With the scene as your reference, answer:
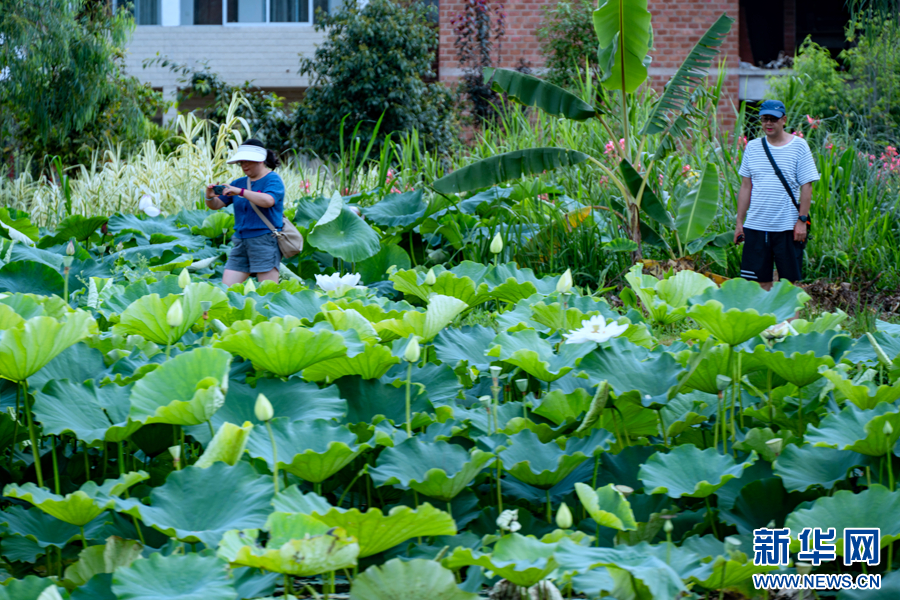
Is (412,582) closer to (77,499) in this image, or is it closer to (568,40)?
(77,499)

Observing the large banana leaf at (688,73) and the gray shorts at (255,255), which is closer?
the gray shorts at (255,255)

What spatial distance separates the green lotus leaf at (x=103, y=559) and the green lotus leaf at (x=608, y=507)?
0.64m

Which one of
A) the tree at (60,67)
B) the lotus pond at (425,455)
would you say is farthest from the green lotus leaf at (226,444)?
the tree at (60,67)

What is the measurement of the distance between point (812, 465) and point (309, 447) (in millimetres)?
818

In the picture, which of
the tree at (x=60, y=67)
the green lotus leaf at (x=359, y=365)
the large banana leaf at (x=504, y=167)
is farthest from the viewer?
the tree at (x=60, y=67)

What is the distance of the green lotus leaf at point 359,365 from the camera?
1458 mm

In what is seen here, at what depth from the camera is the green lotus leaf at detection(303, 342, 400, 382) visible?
146 cm

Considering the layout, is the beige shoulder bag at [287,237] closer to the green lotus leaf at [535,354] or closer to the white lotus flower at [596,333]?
the green lotus leaf at [535,354]

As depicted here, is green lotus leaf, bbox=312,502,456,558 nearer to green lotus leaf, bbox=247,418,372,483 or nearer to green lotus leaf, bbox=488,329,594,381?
green lotus leaf, bbox=247,418,372,483

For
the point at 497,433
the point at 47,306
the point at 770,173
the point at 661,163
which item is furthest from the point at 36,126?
the point at 497,433

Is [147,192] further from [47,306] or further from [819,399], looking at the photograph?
[819,399]

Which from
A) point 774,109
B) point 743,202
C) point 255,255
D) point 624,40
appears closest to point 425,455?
point 255,255

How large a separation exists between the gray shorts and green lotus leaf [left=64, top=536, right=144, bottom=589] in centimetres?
388

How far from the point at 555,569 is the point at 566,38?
1187 cm
